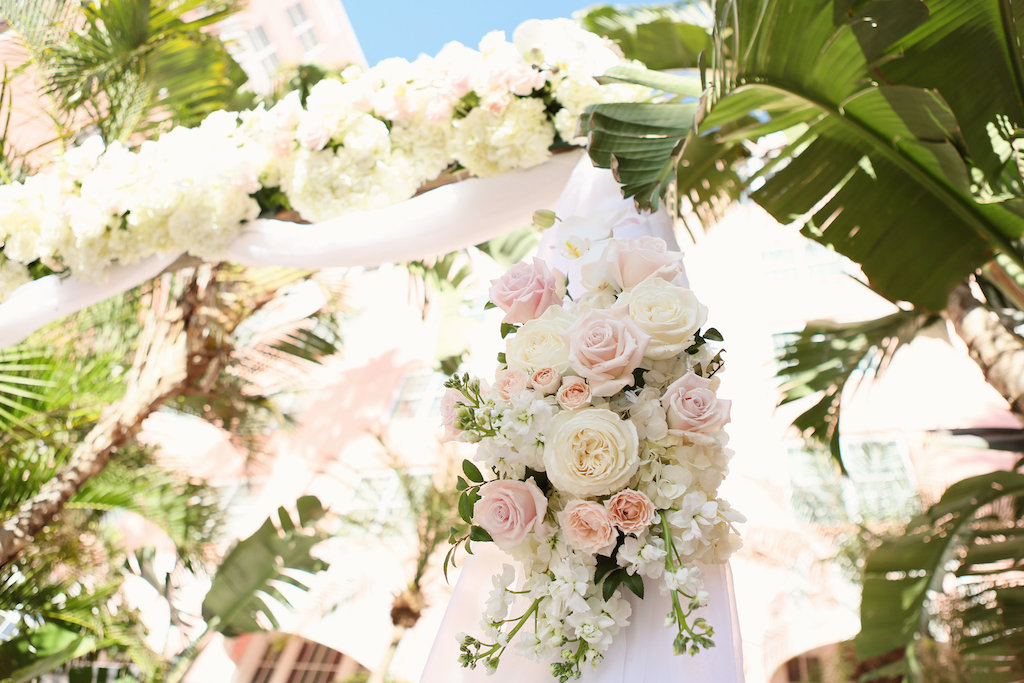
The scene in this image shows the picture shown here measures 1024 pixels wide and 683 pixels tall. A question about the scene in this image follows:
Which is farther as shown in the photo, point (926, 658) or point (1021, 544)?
point (926, 658)

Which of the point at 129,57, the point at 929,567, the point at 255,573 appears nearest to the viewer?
the point at 929,567

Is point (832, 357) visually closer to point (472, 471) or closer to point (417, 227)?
point (417, 227)

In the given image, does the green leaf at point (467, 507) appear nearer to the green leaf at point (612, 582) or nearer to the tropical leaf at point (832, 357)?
the green leaf at point (612, 582)

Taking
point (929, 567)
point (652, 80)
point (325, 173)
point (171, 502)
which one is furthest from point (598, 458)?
point (171, 502)

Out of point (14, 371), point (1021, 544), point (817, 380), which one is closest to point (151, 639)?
point (14, 371)

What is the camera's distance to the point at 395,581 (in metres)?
6.55

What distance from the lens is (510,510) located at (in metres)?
1.05

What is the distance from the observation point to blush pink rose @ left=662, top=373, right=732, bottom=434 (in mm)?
1039

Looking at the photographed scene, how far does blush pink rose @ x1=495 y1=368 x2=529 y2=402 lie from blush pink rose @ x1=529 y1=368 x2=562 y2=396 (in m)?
0.02

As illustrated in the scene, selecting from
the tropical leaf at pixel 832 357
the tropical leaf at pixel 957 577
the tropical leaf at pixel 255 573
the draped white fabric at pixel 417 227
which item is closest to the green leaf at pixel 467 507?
the draped white fabric at pixel 417 227

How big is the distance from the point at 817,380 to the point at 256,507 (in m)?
6.70

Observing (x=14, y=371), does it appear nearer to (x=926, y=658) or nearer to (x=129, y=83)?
(x=129, y=83)

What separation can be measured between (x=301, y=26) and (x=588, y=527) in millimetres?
9051

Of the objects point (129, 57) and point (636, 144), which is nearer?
point (636, 144)
